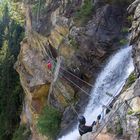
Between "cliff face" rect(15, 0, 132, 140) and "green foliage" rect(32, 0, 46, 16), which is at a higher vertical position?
"green foliage" rect(32, 0, 46, 16)

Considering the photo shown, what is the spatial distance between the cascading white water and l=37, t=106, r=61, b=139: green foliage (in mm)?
1475

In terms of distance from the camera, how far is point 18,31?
5947 cm

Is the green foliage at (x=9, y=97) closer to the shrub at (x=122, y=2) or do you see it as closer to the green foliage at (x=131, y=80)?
the shrub at (x=122, y=2)

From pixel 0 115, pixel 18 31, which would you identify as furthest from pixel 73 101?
pixel 18 31

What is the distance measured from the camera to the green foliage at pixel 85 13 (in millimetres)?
24000

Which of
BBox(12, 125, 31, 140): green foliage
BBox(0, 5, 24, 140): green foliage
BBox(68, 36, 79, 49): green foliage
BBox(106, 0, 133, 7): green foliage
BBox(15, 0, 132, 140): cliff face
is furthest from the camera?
BBox(0, 5, 24, 140): green foliage

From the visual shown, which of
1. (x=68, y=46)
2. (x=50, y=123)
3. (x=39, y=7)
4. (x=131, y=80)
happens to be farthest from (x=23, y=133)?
(x=131, y=80)

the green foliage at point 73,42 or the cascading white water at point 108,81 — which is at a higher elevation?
the green foliage at point 73,42

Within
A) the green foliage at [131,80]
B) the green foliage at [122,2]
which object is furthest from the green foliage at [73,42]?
the green foliage at [131,80]

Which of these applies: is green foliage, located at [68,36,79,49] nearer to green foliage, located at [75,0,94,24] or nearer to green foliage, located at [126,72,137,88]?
green foliage, located at [75,0,94,24]

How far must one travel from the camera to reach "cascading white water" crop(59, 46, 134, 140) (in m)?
20.7

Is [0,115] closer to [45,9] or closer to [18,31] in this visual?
[45,9]

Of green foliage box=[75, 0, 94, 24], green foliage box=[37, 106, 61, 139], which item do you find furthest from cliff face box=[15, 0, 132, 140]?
green foliage box=[37, 106, 61, 139]

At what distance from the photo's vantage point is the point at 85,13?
2425 cm
